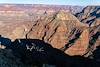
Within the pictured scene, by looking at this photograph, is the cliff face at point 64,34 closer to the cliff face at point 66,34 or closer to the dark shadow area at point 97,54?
the cliff face at point 66,34

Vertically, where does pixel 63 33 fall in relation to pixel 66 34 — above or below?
above

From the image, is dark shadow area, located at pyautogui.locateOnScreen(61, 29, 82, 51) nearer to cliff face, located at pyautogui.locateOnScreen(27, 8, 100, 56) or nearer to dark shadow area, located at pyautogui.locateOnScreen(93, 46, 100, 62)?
cliff face, located at pyautogui.locateOnScreen(27, 8, 100, 56)

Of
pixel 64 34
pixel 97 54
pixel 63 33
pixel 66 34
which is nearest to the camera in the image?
pixel 97 54

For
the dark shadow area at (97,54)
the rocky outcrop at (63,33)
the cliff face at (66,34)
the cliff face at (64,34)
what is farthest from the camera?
the rocky outcrop at (63,33)

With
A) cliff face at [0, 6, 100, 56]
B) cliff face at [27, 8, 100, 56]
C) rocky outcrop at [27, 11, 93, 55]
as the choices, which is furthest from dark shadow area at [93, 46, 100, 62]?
rocky outcrop at [27, 11, 93, 55]

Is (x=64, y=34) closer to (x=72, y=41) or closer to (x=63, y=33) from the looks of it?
(x=63, y=33)

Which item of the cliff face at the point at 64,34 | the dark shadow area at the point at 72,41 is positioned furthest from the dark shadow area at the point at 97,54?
the dark shadow area at the point at 72,41

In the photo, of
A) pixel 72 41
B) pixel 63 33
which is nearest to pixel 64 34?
pixel 63 33

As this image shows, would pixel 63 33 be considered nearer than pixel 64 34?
No

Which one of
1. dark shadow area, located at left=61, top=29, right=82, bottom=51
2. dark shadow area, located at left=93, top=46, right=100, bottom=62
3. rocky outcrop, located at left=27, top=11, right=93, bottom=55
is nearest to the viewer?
dark shadow area, located at left=93, top=46, right=100, bottom=62

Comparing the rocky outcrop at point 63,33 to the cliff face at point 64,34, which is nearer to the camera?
the cliff face at point 64,34

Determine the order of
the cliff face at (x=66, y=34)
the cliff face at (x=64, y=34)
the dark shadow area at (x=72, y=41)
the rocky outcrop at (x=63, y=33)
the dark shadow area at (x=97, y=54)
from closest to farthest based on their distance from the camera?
the dark shadow area at (x=97, y=54), the dark shadow area at (x=72, y=41), the cliff face at (x=64, y=34), the cliff face at (x=66, y=34), the rocky outcrop at (x=63, y=33)
